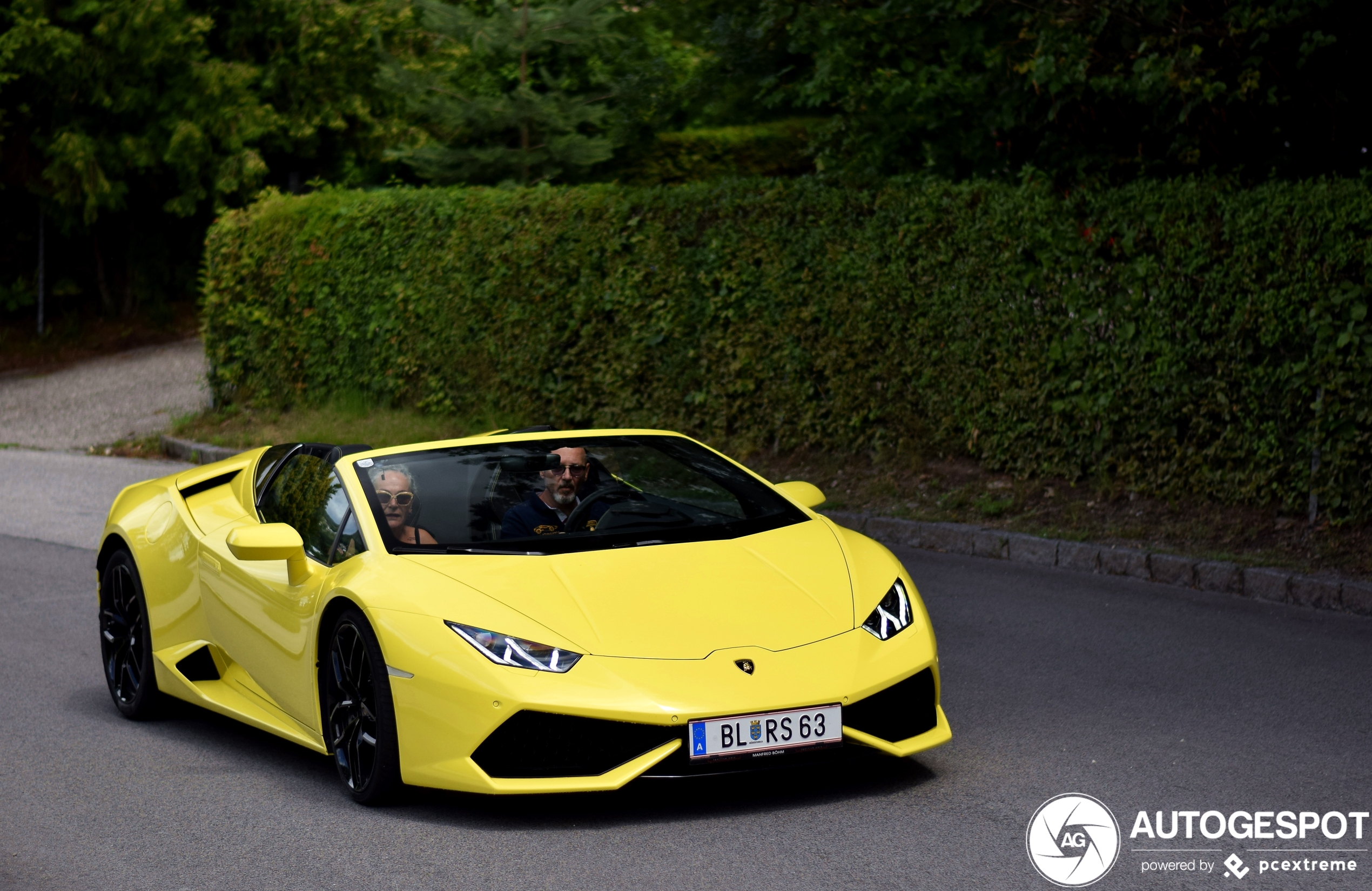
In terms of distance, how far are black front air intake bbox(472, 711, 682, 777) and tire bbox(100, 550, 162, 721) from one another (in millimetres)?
2603

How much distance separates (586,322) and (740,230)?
7.61 ft

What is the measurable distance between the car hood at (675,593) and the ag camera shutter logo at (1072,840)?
883 mm

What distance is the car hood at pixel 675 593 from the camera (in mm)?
5156

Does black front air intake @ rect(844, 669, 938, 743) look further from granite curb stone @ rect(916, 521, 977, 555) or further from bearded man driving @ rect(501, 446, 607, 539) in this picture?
granite curb stone @ rect(916, 521, 977, 555)

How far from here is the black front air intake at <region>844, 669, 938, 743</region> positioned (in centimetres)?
515

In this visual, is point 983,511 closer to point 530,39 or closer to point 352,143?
point 530,39

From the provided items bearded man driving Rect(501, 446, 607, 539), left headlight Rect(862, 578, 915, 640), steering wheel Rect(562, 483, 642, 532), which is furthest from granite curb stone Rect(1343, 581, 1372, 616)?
bearded man driving Rect(501, 446, 607, 539)

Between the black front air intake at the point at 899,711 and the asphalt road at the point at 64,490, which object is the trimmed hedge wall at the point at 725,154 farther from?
the black front air intake at the point at 899,711

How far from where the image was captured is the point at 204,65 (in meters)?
29.4

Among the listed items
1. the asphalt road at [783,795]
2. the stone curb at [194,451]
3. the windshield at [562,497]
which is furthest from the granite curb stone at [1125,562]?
the stone curb at [194,451]

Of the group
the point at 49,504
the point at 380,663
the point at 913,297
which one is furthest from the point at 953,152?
the point at 380,663

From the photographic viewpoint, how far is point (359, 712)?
17.9ft

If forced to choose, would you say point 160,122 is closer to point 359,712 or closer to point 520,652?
point 359,712

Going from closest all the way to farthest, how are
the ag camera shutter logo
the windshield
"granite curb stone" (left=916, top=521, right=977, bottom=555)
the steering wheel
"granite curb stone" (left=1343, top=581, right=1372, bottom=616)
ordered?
1. the ag camera shutter logo
2. the windshield
3. the steering wheel
4. "granite curb stone" (left=1343, top=581, right=1372, bottom=616)
5. "granite curb stone" (left=916, top=521, right=977, bottom=555)
